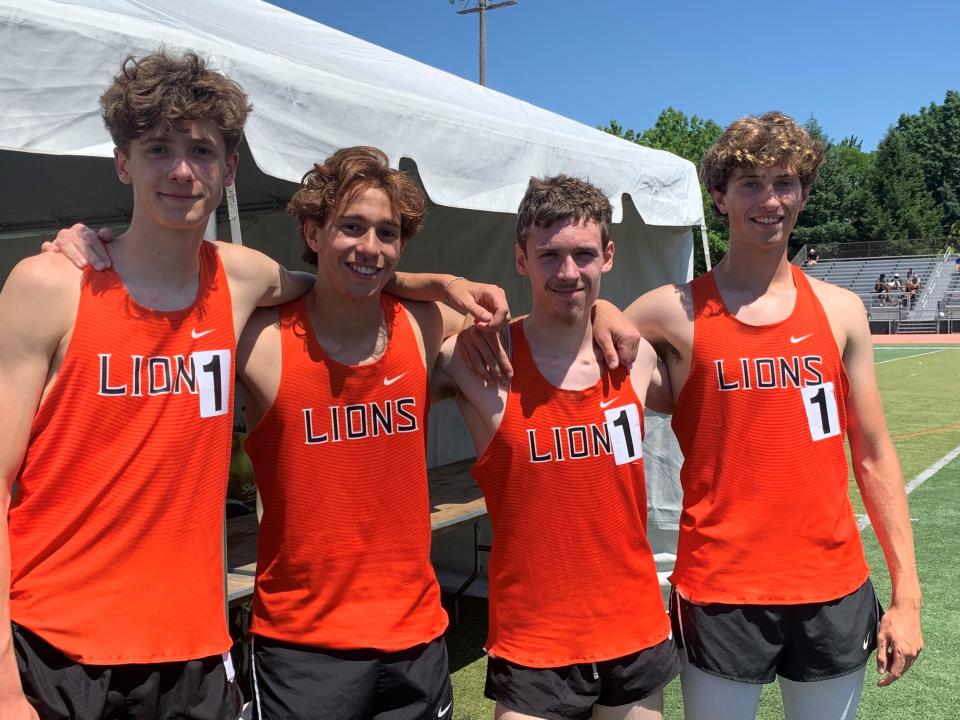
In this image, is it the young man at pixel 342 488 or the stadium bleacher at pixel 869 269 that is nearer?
the young man at pixel 342 488

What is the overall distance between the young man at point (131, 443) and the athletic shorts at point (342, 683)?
110 millimetres

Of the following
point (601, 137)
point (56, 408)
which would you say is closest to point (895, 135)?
point (601, 137)

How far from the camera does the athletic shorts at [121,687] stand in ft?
5.79

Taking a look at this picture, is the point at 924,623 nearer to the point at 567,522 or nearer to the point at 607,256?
the point at 567,522

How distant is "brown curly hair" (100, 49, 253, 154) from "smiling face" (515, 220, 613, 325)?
774 mm

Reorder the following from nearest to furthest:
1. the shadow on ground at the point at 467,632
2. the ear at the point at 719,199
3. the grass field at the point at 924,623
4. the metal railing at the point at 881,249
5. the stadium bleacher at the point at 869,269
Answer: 1. the ear at the point at 719,199
2. the grass field at the point at 924,623
3. the shadow on ground at the point at 467,632
4. the stadium bleacher at the point at 869,269
5. the metal railing at the point at 881,249

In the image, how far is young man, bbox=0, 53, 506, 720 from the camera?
1.77 metres

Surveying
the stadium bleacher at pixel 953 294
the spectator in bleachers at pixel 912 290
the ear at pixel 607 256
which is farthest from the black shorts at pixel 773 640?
the spectator in bleachers at pixel 912 290

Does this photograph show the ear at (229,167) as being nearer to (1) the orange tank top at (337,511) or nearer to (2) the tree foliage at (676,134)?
(1) the orange tank top at (337,511)

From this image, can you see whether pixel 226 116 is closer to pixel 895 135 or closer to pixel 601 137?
pixel 601 137

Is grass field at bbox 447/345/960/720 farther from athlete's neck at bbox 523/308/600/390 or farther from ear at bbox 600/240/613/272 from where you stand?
ear at bbox 600/240/613/272

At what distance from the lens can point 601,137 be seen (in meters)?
5.11

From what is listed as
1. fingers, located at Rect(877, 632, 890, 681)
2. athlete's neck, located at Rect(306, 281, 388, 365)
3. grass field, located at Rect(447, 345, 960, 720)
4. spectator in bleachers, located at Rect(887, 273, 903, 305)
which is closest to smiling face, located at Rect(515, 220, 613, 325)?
athlete's neck, located at Rect(306, 281, 388, 365)

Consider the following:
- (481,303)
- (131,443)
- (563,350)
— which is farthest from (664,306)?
(131,443)
